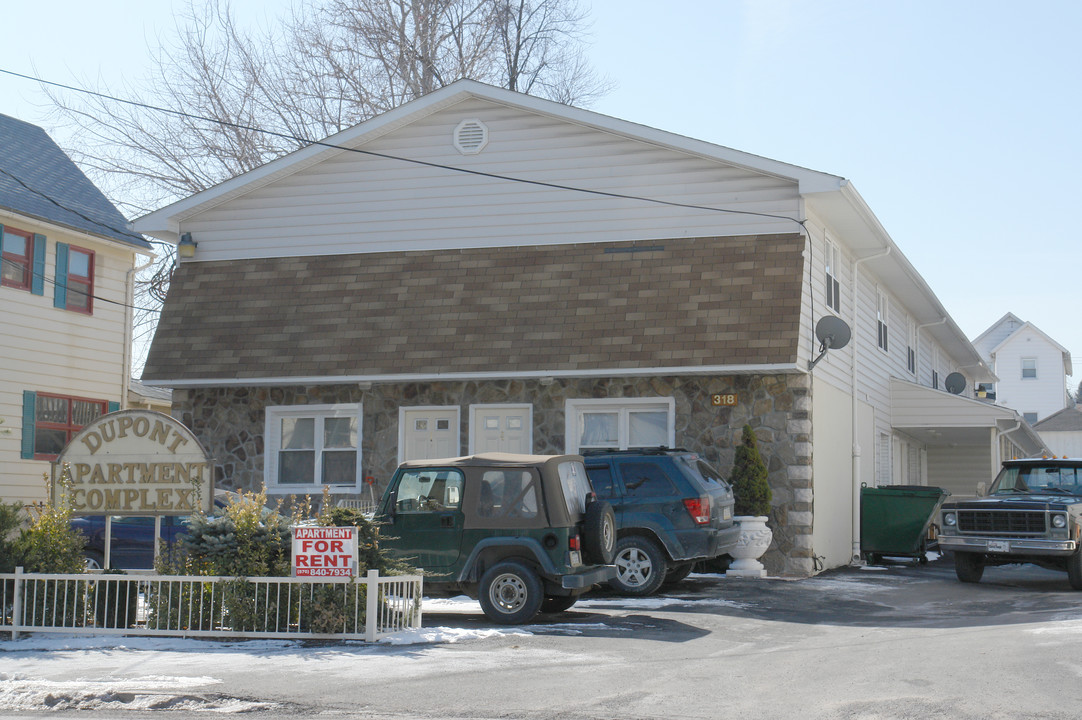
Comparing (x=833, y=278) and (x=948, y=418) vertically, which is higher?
(x=833, y=278)

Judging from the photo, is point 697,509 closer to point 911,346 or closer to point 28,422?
point 28,422

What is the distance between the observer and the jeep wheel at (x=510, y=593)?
11758 mm

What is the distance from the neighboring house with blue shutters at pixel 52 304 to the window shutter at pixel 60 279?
0.02 metres

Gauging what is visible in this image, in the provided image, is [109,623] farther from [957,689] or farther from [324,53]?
[324,53]

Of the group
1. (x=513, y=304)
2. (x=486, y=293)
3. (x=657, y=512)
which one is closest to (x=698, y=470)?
(x=657, y=512)

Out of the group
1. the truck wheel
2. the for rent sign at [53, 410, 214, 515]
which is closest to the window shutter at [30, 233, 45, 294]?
the for rent sign at [53, 410, 214, 515]

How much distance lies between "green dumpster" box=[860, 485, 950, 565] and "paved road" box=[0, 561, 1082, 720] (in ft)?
21.7

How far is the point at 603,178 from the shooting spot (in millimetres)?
18859

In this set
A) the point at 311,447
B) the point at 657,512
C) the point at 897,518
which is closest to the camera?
the point at 657,512

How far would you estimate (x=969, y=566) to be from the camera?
55.5 ft

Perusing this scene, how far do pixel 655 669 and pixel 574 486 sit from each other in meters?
3.59

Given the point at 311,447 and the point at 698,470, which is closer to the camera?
the point at 698,470

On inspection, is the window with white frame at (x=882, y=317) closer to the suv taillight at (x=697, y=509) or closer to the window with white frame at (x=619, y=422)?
the window with white frame at (x=619, y=422)

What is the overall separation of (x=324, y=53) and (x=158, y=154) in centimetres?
505
